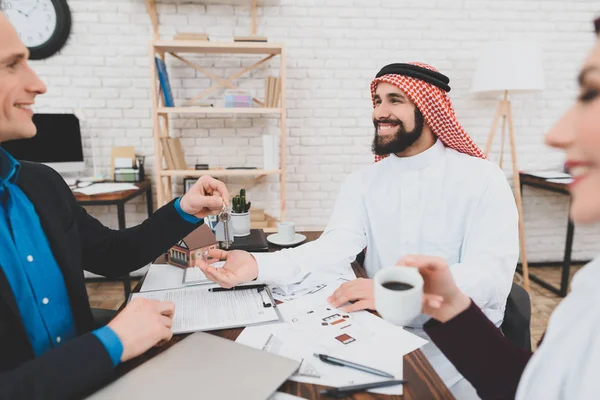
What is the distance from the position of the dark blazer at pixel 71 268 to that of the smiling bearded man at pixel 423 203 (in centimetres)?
38

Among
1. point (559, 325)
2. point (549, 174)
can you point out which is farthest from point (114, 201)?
point (549, 174)

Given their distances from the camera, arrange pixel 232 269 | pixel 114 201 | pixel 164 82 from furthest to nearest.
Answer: pixel 164 82 → pixel 114 201 → pixel 232 269

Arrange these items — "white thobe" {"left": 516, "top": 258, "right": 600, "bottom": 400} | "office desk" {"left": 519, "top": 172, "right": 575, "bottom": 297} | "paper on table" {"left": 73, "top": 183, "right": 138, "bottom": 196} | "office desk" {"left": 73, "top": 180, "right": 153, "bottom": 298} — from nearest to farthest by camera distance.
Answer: "white thobe" {"left": 516, "top": 258, "right": 600, "bottom": 400}
"office desk" {"left": 73, "top": 180, "right": 153, "bottom": 298}
"paper on table" {"left": 73, "top": 183, "right": 138, "bottom": 196}
"office desk" {"left": 519, "top": 172, "right": 575, "bottom": 297}

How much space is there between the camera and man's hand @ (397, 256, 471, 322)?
76 centimetres

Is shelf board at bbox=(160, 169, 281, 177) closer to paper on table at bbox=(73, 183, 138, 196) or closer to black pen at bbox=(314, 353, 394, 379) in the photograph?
paper on table at bbox=(73, 183, 138, 196)

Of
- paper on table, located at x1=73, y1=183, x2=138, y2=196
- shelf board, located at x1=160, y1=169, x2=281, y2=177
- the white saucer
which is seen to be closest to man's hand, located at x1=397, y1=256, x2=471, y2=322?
the white saucer

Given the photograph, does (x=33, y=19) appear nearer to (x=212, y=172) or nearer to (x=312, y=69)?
(x=212, y=172)

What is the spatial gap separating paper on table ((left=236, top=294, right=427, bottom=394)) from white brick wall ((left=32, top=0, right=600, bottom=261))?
2384 millimetres

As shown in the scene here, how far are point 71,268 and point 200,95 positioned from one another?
231 cm

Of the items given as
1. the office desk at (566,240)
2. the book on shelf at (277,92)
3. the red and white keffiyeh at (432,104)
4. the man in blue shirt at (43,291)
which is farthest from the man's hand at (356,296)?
the office desk at (566,240)

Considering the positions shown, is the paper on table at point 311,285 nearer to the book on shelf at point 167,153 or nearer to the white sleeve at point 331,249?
the white sleeve at point 331,249

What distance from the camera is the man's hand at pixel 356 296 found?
103 centimetres

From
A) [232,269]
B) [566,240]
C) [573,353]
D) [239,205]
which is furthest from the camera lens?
[566,240]

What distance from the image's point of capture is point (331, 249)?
57.8 inches
